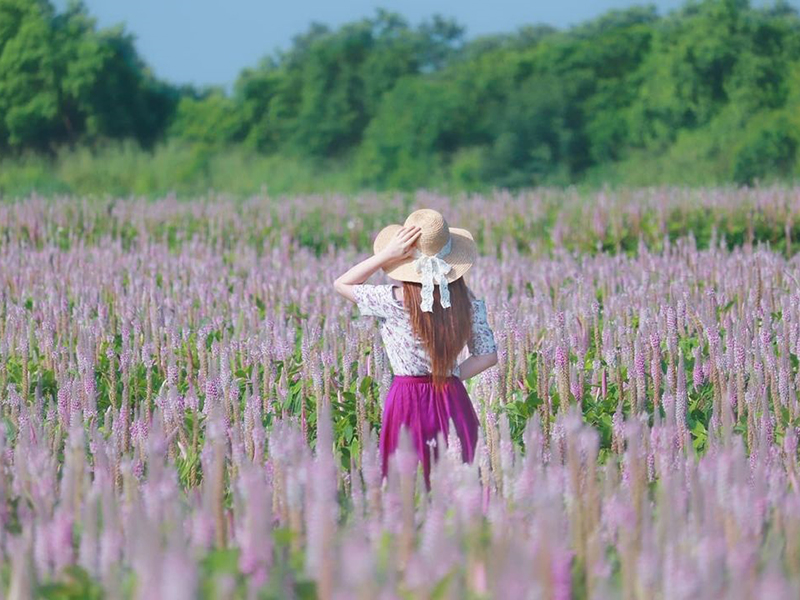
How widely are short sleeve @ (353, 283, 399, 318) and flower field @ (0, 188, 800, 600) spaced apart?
36 cm

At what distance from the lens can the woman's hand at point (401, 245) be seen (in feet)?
12.8

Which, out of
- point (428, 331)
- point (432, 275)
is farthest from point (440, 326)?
point (432, 275)

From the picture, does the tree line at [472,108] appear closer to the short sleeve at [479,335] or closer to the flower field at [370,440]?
the flower field at [370,440]

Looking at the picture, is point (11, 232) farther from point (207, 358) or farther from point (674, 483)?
point (674, 483)

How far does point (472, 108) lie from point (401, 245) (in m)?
27.7

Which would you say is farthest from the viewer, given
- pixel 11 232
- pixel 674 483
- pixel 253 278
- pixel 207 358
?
pixel 11 232

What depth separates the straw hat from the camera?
3.89 metres

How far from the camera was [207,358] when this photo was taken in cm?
513

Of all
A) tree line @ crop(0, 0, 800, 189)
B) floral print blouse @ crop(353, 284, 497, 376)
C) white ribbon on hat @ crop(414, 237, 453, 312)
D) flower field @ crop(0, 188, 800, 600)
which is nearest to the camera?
flower field @ crop(0, 188, 800, 600)

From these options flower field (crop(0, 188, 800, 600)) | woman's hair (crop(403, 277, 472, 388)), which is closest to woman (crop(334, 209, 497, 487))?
woman's hair (crop(403, 277, 472, 388))

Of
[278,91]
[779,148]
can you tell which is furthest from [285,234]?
[278,91]

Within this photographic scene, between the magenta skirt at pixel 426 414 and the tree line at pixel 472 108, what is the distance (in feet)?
69.0

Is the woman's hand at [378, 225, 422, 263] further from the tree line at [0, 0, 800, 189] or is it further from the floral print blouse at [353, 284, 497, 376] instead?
the tree line at [0, 0, 800, 189]

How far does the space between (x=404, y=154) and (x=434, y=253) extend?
26.1 meters
